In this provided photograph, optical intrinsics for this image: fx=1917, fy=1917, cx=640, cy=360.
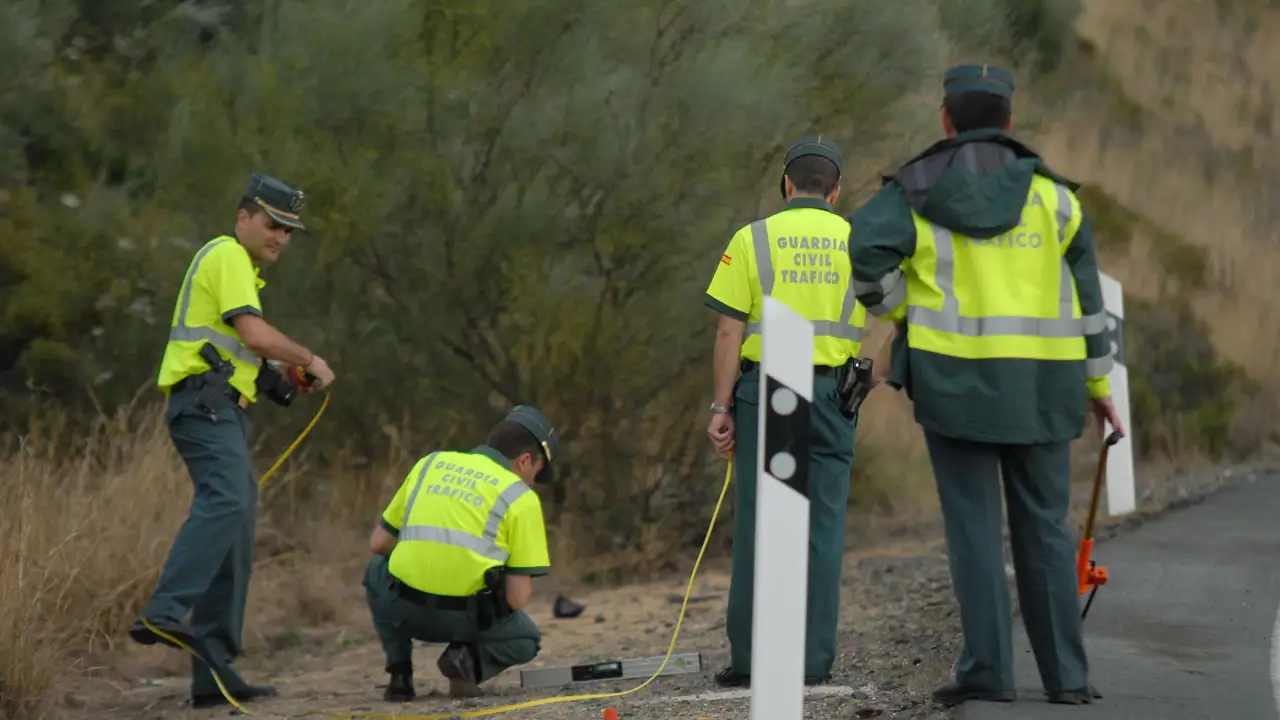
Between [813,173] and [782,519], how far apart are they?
7.35ft

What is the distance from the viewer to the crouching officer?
7.57m

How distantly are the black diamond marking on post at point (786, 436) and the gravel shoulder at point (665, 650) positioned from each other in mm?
1240

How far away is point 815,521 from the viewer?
6988mm

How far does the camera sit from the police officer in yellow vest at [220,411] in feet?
25.9

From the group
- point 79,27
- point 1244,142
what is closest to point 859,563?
point 79,27

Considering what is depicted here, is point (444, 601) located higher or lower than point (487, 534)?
lower

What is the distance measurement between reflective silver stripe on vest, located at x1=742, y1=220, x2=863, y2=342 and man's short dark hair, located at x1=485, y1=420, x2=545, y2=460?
3.66 ft

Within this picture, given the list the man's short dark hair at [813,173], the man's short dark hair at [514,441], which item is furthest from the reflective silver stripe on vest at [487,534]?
the man's short dark hair at [813,173]

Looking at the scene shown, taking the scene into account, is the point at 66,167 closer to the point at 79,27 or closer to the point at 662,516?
the point at 79,27

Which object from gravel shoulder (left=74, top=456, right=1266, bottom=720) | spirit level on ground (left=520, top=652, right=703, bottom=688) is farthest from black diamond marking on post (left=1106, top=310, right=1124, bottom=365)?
spirit level on ground (left=520, top=652, right=703, bottom=688)

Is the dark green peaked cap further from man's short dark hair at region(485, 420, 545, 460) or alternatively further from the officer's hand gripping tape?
the officer's hand gripping tape

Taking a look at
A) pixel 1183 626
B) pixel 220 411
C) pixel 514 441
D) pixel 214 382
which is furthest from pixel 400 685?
pixel 1183 626

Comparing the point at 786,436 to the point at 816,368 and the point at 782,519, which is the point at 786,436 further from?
the point at 816,368

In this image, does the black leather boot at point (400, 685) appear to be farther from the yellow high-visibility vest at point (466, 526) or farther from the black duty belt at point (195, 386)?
the black duty belt at point (195, 386)
